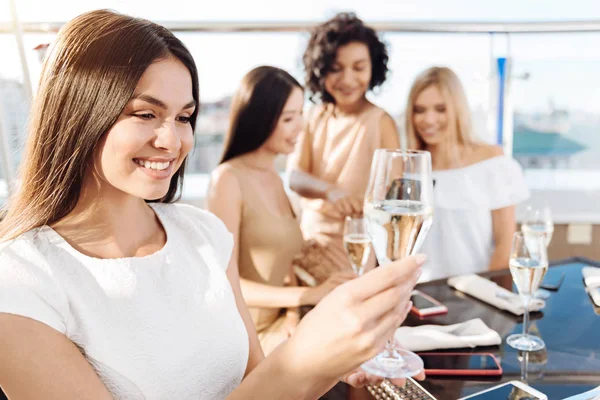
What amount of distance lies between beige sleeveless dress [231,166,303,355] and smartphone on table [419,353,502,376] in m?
0.81

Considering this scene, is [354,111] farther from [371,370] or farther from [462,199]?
[371,370]

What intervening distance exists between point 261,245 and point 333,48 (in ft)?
3.12

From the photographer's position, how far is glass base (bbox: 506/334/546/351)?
1.08 meters

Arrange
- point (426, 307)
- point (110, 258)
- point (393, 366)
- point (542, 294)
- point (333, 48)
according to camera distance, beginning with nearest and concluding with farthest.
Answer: point (393, 366) < point (110, 258) < point (426, 307) < point (542, 294) < point (333, 48)

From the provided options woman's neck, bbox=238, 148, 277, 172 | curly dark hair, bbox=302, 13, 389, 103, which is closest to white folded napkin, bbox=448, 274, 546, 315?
woman's neck, bbox=238, 148, 277, 172

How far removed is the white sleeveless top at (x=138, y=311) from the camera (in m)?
0.80

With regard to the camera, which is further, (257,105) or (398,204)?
(257,105)

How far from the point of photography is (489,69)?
8.55 ft

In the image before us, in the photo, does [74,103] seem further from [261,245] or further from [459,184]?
[459,184]

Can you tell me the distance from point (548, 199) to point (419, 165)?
2.35 meters

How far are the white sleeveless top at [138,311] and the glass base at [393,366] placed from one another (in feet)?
0.92

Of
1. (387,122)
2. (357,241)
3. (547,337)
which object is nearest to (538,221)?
(547,337)

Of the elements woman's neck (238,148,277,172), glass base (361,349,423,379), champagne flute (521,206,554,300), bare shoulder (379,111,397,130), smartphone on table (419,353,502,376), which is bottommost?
smartphone on table (419,353,502,376)

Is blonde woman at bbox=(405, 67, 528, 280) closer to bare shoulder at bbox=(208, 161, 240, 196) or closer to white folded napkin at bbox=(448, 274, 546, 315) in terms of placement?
white folded napkin at bbox=(448, 274, 546, 315)
